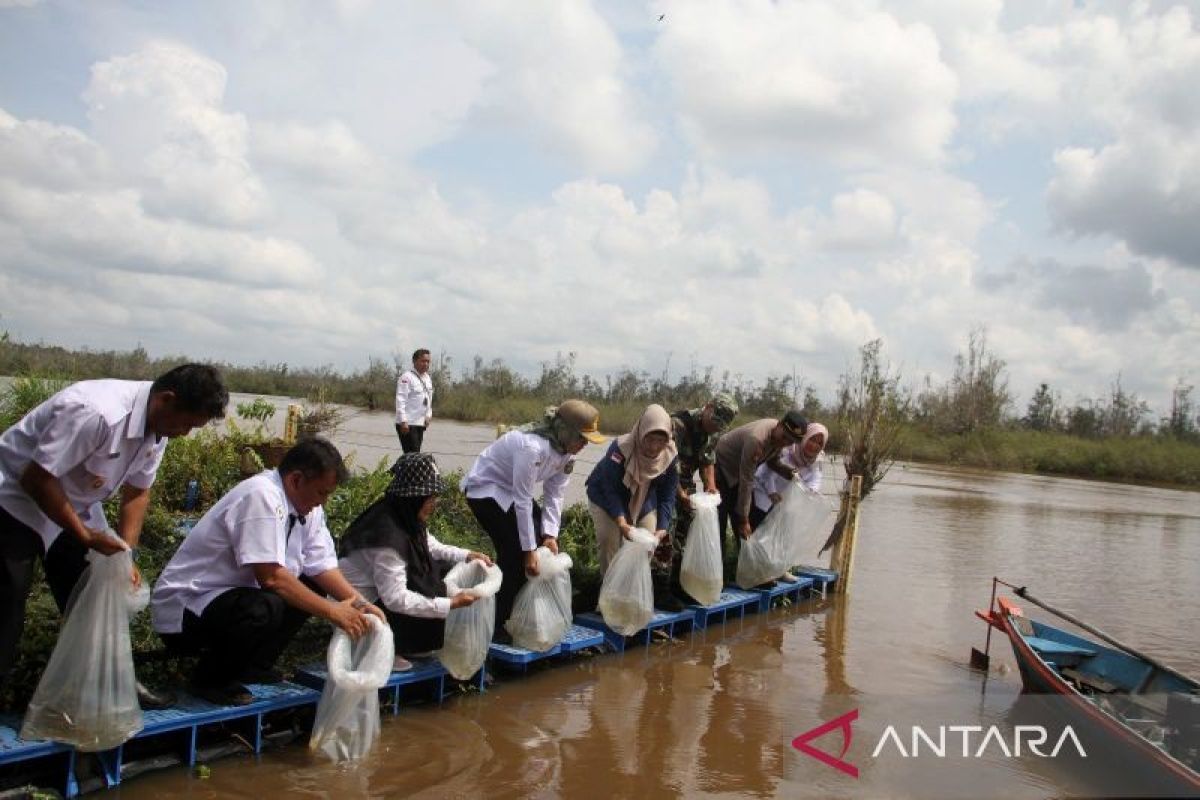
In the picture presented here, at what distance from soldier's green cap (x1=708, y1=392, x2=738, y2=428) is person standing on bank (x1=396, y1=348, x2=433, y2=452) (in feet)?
13.5

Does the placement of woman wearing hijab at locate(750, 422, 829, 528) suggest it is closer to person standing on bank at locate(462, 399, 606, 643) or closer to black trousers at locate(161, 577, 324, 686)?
person standing on bank at locate(462, 399, 606, 643)

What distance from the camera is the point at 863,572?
9805mm

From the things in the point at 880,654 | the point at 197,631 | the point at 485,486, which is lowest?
the point at 880,654

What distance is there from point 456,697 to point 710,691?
60.6 inches

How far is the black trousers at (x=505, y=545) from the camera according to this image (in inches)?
199

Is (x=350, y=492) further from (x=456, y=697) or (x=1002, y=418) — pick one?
(x=1002, y=418)

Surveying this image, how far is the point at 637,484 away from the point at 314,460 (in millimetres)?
2561

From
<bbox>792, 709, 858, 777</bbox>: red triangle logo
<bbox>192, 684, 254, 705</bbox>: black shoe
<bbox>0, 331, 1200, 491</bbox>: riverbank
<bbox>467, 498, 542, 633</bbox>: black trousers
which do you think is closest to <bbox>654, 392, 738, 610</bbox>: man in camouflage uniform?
<bbox>467, 498, 542, 633</bbox>: black trousers

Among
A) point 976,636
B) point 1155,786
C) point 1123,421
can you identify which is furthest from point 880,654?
point 1123,421

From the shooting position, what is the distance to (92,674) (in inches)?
123

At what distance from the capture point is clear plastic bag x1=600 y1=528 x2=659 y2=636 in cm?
555

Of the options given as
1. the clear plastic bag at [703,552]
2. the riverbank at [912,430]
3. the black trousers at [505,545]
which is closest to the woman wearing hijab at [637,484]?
the clear plastic bag at [703,552]

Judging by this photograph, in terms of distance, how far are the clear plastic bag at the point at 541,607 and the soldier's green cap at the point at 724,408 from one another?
1725mm

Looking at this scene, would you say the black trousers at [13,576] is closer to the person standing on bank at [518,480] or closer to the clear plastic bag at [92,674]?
the clear plastic bag at [92,674]
